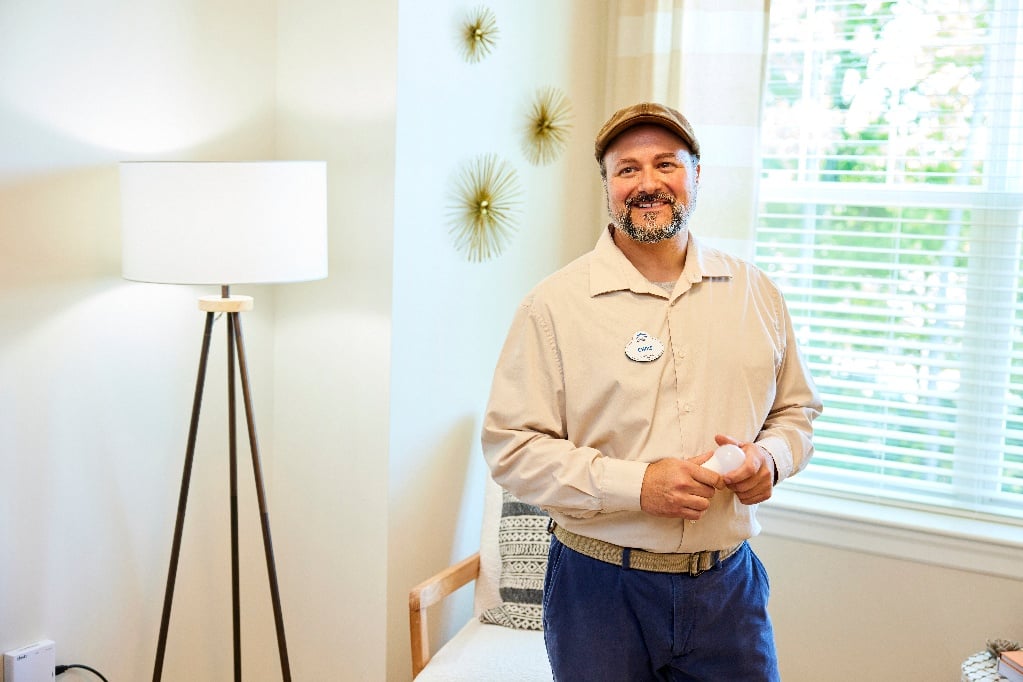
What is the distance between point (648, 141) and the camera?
1747 mm

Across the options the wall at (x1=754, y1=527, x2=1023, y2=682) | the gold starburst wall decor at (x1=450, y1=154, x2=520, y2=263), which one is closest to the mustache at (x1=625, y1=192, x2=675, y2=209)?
the gold starburst wall decor at (x1=450, y1=154, x2=520, y2=263)

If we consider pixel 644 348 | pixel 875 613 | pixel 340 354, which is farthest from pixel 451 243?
pixel 875 613

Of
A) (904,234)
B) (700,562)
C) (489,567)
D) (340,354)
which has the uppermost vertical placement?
(904,234)

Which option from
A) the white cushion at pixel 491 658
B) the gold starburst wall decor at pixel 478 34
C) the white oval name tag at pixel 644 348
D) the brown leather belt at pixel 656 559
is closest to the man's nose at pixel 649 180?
the white oval name tag at pixel 644 348

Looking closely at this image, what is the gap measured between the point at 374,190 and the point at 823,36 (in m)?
1.38

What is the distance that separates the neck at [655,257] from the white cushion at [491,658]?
96 centimetres

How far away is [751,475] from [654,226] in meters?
0.46

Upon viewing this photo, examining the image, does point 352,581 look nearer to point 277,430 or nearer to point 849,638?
point 277,430

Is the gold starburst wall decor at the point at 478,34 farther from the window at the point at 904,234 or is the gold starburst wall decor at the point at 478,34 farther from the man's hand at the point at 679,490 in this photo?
the man's hand at the point at 679,490

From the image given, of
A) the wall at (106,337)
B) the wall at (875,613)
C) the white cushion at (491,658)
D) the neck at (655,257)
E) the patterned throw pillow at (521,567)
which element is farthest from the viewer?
the wall at (875,613)

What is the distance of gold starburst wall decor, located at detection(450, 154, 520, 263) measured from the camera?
2.51 m

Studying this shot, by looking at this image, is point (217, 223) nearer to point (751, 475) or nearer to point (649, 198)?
point (649, 198)

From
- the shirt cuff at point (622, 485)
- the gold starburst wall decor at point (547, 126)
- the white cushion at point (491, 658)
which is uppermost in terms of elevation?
the gold starburst wall decor at point (547, 126)

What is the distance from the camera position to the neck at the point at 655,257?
1.79 m
